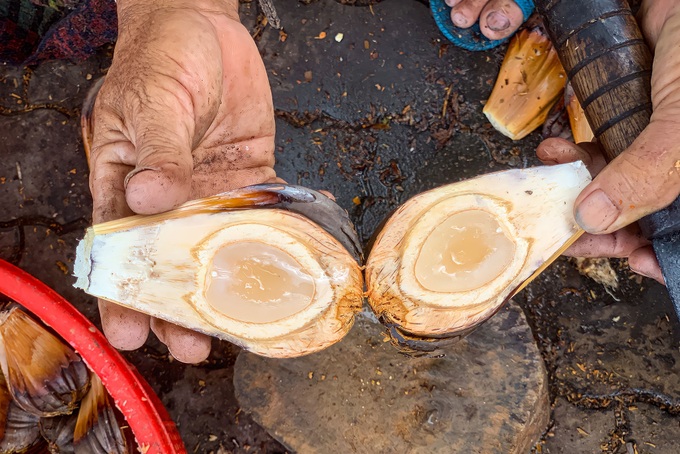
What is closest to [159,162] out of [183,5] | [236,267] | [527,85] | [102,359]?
[236,267]

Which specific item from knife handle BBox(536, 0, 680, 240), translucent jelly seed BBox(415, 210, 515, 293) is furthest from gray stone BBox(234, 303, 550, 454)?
knife handle BBox(536, 0, 680, 240)

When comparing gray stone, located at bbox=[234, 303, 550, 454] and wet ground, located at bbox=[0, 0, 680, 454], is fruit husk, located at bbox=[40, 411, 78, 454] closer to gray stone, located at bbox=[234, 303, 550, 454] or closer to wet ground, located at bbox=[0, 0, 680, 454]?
wet ground, located at bbox=[0, 0, 680, 454]

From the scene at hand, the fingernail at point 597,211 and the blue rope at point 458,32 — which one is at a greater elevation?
the fingernail at point 597,211

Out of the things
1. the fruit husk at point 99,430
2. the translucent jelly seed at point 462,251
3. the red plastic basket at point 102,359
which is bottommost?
the fruit husk at point 99,430

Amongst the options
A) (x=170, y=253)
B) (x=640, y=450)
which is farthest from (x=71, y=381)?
(x=640, y=450)

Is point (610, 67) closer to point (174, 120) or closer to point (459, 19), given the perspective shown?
point (459, 19)

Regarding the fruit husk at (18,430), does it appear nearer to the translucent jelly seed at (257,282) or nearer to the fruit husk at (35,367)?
the fruit husk at (35,367)

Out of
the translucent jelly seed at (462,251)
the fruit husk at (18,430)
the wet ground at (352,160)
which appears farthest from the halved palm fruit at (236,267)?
the fruit husk at (18,430)

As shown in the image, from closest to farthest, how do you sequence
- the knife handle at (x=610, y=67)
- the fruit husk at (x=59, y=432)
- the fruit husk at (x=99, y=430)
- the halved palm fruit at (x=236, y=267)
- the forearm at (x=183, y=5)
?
the halved palm fruit at (x=236, y=267) → the knife handle at (x=610, y=67) → the forearm at (x=183, y=5) → the fruit husk at (x=99, y=430) → the fruit husk at (x=59, y=432)
